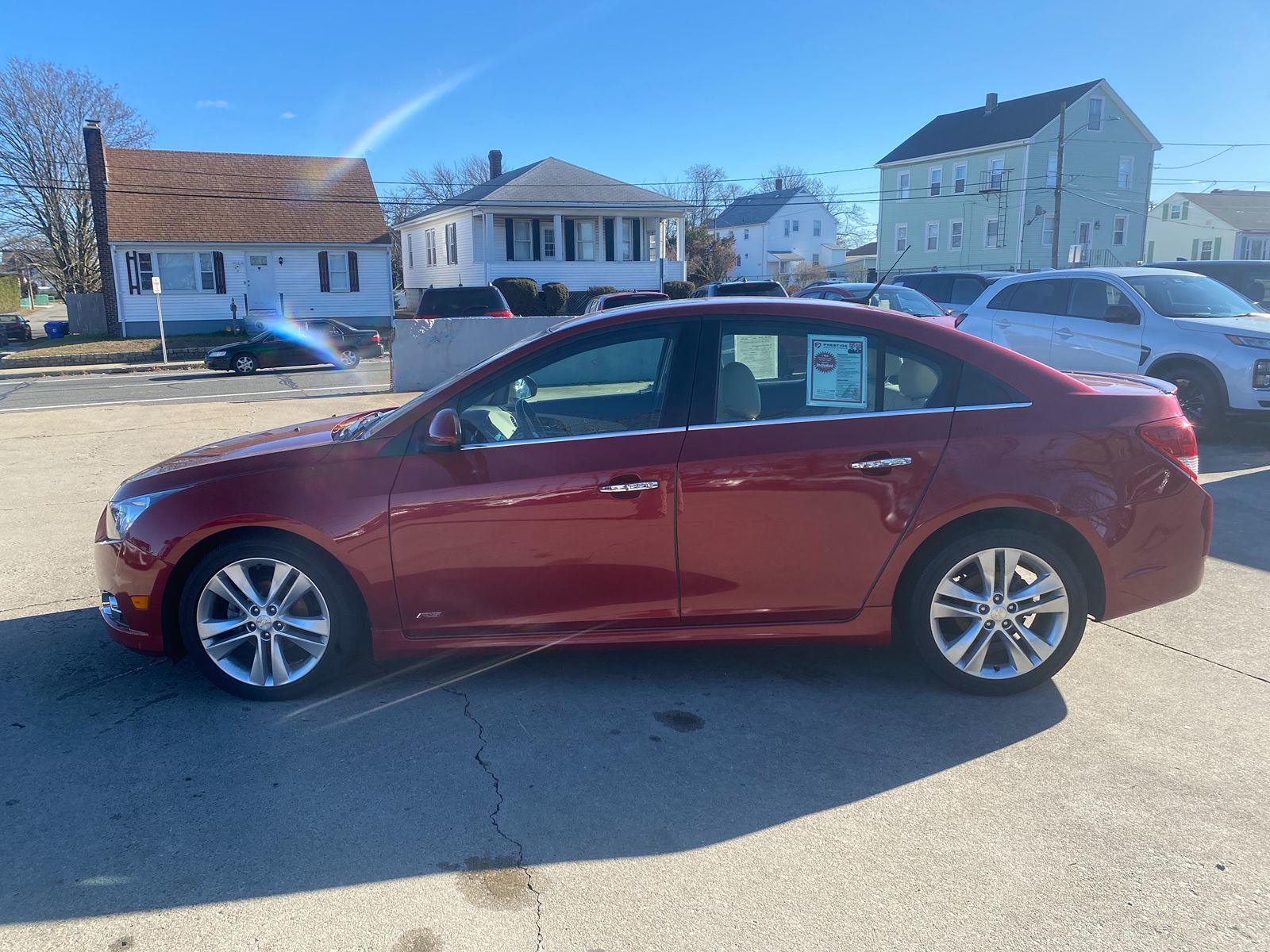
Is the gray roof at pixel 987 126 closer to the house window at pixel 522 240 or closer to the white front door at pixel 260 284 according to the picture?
the house window at pixel 522 240

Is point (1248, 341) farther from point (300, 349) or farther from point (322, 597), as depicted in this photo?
point (300, 349)

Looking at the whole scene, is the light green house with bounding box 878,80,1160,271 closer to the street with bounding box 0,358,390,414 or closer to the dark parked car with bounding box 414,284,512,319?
the dark parked car with bounding box 414,284,512,319

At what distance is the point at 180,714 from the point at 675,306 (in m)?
2.87

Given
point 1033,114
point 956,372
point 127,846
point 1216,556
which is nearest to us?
point 127,846

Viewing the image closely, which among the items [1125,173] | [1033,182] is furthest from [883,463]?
[1125,173]

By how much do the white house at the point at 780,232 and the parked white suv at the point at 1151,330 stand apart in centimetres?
5873

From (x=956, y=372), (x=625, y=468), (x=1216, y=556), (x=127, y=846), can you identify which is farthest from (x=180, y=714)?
(x=1216, y=556)

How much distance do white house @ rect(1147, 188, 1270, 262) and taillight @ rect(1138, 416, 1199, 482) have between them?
206 feet

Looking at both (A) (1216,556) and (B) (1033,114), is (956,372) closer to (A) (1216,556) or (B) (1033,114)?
(A) (1216,556)

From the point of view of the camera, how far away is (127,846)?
313cm

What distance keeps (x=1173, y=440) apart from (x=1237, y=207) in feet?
228

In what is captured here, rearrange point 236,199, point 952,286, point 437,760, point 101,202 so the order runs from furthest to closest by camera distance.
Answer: point 236,199 → point 101,202 → point 952,286 → point 437,760

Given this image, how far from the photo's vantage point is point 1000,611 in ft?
13.4

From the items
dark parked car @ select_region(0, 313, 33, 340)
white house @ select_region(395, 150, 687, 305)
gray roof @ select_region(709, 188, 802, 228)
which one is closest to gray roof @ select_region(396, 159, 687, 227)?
white house @ select_region(395, 150, 687, 305)
